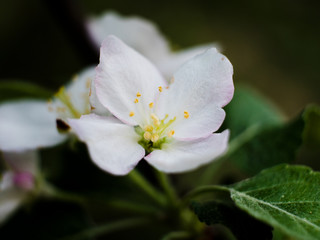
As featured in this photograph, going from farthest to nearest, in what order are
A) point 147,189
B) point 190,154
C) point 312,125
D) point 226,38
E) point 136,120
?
point 226,38 → point 312,125 → point 147,189 → point 136,120 → point 190,154

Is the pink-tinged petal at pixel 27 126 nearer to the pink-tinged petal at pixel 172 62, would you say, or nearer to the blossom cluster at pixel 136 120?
the blossom cluster at pixel 136 120

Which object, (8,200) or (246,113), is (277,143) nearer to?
→ (246,113)

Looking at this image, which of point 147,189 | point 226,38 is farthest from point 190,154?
point 226,38

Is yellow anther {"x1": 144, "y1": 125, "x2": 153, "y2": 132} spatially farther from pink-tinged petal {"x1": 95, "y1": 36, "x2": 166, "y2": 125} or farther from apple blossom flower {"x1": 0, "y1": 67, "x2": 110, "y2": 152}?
apple blossom flower {"x1": 0, "y1": 67, "x2": 110, "y2": 152}

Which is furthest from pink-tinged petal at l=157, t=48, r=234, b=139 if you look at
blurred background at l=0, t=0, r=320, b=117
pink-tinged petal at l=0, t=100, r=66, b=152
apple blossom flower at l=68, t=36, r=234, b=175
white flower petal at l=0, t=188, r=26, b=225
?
blurred background at l=0, t=0, r=320, b=117

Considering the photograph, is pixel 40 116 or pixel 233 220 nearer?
pixel 233 220

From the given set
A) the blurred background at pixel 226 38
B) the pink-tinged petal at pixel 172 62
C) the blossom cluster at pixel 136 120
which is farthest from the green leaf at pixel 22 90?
the blurred background at pixel 226 38

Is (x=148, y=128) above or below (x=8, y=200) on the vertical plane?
above

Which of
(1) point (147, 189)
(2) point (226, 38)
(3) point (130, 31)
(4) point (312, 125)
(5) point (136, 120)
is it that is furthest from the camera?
(2) point (226, 38)
